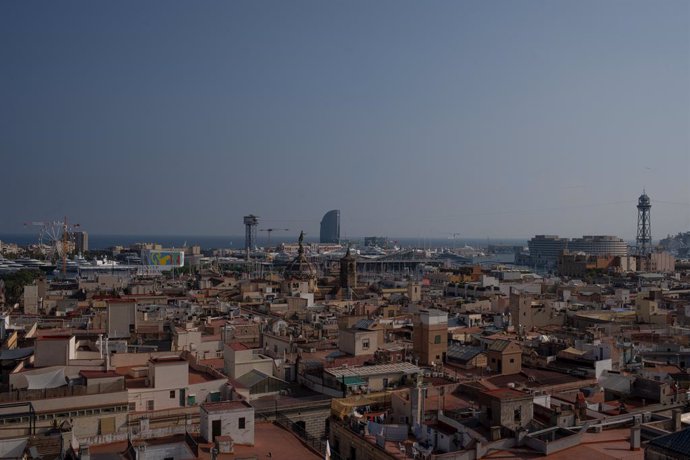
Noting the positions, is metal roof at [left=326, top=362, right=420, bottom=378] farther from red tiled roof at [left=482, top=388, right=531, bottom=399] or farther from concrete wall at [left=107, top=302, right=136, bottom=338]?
concrete wall at [left=107, top=302, right=136, bottom=338]

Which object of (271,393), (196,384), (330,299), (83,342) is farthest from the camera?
(330,299)

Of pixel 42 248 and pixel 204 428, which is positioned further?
pixel 42 248

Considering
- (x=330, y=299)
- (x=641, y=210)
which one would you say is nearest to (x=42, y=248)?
(x=330, y=299)

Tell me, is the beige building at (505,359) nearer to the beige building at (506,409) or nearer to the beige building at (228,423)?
the beige building at (506,409)

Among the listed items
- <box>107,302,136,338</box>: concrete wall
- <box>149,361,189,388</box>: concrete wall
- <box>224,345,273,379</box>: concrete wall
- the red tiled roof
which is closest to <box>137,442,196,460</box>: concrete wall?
<box>149,361,189,388</box>: concrete wall

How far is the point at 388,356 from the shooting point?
25844 millimetres

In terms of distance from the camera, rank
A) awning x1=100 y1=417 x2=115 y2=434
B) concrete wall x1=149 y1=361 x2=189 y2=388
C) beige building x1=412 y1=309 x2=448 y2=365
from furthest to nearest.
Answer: beige building x1=412 y1=309 x2=448 y2=365 < concrete wall x1=149 y1=361 x2=189 y2=388 < awning x1=100 y1=417 x2=115 y2=434

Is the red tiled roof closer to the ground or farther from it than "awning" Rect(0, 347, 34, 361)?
farther from it

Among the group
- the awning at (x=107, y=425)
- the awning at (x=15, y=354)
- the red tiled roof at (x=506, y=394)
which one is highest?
the red tiled roof at (x=506, y=394)

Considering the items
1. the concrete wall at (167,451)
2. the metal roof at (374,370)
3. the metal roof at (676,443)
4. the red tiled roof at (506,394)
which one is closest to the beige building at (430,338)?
the metal roof at (374,370)

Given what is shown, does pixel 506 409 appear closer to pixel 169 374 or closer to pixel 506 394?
pixel 506 394

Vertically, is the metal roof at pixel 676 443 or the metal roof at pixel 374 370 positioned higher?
the metal roof at pixel 676 443

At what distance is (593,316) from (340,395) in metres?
27.7

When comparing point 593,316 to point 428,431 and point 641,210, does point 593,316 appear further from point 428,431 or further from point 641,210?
point 641,210
